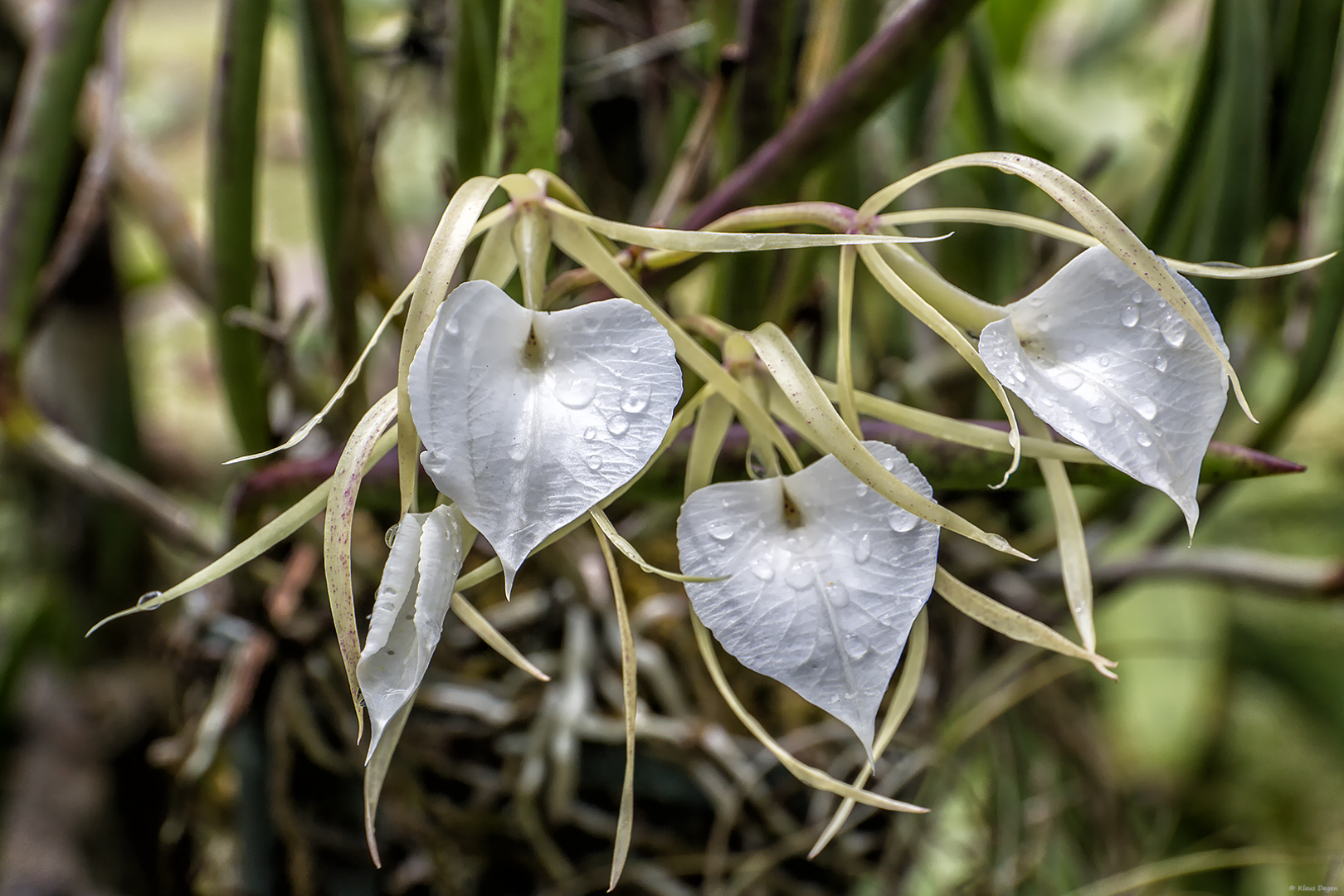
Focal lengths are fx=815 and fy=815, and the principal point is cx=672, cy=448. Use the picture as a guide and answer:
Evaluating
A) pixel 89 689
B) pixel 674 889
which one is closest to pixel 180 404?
pixel 89 689

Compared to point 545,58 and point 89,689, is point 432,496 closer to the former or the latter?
point 545,58

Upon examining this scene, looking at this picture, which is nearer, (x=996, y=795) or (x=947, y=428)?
(x=947, y=428)

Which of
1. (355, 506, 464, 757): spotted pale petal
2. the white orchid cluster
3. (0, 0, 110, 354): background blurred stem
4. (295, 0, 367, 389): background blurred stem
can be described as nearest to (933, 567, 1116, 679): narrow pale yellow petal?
the white orchid cluster

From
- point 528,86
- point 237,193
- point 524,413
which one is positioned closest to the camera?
point 524,413

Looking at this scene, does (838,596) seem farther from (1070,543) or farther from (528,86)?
(528,86)

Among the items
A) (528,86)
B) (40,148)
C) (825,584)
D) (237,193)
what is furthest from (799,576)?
(40,148)

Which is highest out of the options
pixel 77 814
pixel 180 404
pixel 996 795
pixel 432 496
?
pixel 432 496

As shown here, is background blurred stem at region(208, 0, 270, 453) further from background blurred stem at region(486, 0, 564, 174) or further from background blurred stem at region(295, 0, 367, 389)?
background blurred stem at region(486, 0, 564, 174)
